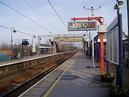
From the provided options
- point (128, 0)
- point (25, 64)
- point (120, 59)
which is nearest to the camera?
point (128, 0)

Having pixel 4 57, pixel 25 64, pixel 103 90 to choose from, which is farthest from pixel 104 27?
pixel 4 57

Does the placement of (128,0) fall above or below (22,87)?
above

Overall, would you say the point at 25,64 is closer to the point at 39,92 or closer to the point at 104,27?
the point at 104,27

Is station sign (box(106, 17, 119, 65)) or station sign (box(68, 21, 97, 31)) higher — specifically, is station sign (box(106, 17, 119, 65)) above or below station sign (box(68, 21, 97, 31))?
below

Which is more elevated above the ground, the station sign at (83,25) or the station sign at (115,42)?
the station sign at (83,25)

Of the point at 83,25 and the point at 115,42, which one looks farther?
the point at 83,25

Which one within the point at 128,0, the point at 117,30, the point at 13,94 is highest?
the point at 128,0

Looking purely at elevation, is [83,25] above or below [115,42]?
above

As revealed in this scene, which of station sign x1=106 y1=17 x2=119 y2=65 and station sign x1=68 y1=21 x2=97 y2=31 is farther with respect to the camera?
station sign x1=68 y1=21 x2=97 y2=31

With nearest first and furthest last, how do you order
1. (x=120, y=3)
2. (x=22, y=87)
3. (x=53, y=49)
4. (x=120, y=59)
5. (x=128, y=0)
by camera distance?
(x=128, y=0), (x=120, y=59), (x=120, y=3), (x=22, y=87), (x=53, y=49)

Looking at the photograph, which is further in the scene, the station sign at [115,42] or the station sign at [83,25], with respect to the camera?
the station sign at [83,25]

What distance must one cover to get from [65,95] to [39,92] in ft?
5.16

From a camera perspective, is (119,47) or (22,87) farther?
(22,87)

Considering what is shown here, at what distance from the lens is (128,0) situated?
7.70 meters
